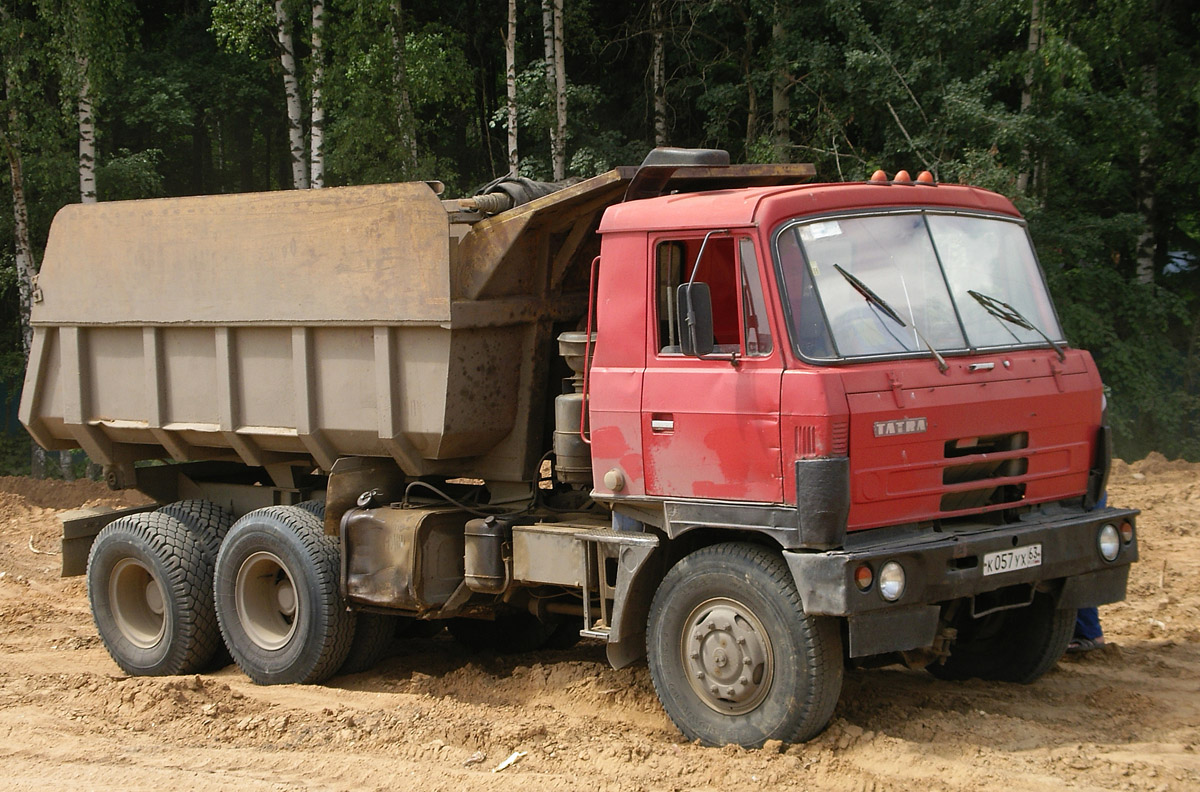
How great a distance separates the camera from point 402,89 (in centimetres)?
2086

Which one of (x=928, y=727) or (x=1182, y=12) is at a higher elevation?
(x=1182, y=12)

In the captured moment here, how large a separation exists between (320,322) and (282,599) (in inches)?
72.7

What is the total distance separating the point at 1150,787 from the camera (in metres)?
5.16

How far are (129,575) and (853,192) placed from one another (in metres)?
5.57

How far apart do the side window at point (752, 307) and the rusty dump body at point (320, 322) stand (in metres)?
1.15

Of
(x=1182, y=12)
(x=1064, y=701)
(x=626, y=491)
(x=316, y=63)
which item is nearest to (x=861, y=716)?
(x=1064, y=701)

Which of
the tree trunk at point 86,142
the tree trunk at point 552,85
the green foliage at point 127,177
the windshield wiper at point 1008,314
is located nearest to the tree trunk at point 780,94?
the tree trunk at point 552,85

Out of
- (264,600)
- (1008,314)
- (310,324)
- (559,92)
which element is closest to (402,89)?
(559,92)

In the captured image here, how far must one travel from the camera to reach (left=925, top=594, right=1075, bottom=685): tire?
6680 mm

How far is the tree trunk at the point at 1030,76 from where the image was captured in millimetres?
16562

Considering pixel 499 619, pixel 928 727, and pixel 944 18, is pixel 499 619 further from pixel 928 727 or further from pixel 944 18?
pixel 944 18

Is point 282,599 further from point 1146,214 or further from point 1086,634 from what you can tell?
point 1146,214

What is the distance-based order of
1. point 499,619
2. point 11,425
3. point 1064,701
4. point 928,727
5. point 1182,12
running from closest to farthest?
point 928,727 → point 1064,701 → point 499,619 → point 1182,12 → point 11,425

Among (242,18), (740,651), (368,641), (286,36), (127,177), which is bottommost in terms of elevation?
(368,641)
